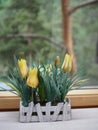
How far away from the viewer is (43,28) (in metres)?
2.39

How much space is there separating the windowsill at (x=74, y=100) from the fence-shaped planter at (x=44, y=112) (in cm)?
13

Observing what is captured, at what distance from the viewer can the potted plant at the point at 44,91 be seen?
778 millimetres

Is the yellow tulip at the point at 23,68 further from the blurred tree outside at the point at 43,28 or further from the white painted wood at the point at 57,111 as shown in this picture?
the blurred tree outside at the point at 43,28

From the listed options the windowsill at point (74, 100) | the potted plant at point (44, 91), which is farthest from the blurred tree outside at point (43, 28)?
the potted plant at point (44, 91)

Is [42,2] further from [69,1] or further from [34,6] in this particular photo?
[69,1]

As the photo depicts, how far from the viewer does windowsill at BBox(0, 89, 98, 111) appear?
2.98ft

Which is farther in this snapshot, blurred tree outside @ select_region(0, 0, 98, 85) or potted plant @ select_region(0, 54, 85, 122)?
blurred tree outside @ select_region(0, 0, 98, 85)

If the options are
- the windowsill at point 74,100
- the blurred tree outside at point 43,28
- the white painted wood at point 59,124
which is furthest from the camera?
the blurred tree outside at point 43,28

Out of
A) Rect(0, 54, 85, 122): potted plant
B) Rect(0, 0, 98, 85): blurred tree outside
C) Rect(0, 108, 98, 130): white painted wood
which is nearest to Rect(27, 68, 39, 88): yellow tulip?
Rect(0, 54, 85, 122): potted plant

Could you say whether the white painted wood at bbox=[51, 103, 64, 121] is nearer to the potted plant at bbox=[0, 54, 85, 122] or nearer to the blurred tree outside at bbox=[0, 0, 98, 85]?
the potted plant at bbox=[0, 54, 85, 122]

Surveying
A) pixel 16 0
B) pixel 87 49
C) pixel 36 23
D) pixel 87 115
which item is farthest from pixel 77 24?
pixel 87 115

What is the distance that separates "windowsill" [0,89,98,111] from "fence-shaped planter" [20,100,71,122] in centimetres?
13

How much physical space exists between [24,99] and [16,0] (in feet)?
5.42

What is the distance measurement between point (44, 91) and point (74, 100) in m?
0.17
